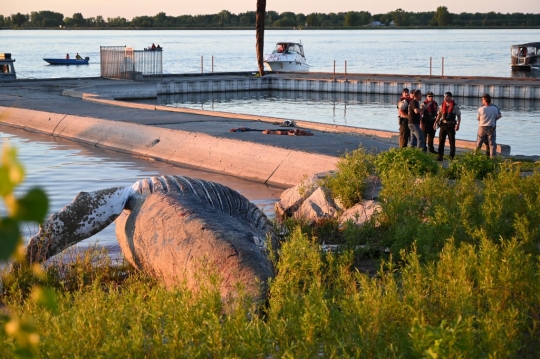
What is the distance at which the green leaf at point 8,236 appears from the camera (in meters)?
1.14

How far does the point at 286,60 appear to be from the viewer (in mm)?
63438

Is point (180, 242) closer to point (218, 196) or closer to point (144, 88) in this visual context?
point (218, 196)

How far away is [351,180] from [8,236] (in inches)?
424

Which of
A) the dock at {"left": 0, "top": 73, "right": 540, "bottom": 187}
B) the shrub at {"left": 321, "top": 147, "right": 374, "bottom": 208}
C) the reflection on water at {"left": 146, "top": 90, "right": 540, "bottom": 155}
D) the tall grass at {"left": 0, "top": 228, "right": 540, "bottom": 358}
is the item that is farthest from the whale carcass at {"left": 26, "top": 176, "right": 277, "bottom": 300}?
the reflection on water at {"left": 146, "top": 90, "right": 540, "bottom": 155}

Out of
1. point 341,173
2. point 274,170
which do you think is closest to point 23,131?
point 274,170

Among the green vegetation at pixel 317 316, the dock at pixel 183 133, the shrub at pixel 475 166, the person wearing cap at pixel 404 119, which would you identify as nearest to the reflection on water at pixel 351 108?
the dock at pixel 183 133

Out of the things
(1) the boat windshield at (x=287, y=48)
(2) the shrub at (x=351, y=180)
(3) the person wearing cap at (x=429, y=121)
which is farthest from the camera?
(1) the boat windshield at (x=287, y=48)

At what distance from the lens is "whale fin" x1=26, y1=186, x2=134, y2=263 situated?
8.32 m

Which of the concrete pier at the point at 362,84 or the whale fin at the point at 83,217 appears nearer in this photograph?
the whale fin at the point at 83,217

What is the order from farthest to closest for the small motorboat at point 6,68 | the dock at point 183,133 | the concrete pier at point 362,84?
the small motorboat at point 6,68
the concrete pier at point 362,84
the dock at point 183,133

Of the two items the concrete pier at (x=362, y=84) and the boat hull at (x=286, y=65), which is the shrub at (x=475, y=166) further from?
the boat hull at (x=286, y=65)

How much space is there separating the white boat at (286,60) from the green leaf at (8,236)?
6238 centimetres

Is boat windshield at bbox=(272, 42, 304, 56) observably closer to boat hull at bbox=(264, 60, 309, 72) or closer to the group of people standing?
boat hull at bbox=(264, 60, 309, 72)

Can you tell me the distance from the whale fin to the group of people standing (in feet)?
28.6
